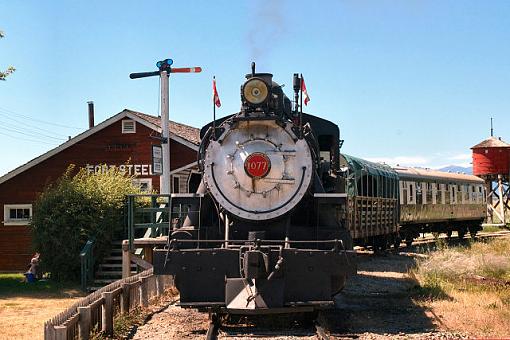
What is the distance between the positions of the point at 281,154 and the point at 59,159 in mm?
17074

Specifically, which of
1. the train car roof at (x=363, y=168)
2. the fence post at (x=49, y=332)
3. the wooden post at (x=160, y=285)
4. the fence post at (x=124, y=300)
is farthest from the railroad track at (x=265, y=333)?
the train car roof at (x=363, y=168)

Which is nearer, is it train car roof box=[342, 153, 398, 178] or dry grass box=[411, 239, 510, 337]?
dry grass box=[411, 239, 510, 337]

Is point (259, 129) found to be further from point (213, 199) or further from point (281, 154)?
point (213, 199)

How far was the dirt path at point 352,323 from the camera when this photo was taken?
7.95m

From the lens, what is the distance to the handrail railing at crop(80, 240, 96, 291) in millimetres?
15570

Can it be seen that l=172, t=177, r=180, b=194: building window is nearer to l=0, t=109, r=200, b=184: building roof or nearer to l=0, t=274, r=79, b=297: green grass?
l=0, t=109, r=200, b=184: building roof

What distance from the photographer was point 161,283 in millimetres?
12039

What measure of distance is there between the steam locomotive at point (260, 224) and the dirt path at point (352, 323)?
40 cm

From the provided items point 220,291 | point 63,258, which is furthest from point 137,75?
point 220,291

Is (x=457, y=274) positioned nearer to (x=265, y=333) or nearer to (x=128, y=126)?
(x=265, y=333)

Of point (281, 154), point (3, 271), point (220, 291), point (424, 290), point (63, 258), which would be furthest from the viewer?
point (3, 271)

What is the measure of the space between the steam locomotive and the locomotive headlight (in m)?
0.01

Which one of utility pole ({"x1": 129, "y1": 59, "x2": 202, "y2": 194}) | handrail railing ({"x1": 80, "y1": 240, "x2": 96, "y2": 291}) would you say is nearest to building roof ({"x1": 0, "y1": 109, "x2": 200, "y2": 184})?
utility pole ({"x1": 129, "y1": 59, "x2": 202, "y2": 194})

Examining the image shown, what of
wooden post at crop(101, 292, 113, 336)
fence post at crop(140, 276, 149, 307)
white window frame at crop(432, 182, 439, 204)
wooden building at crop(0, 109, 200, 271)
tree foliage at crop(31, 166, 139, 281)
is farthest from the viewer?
white window frame at crop(432, 182, 439, 204)
